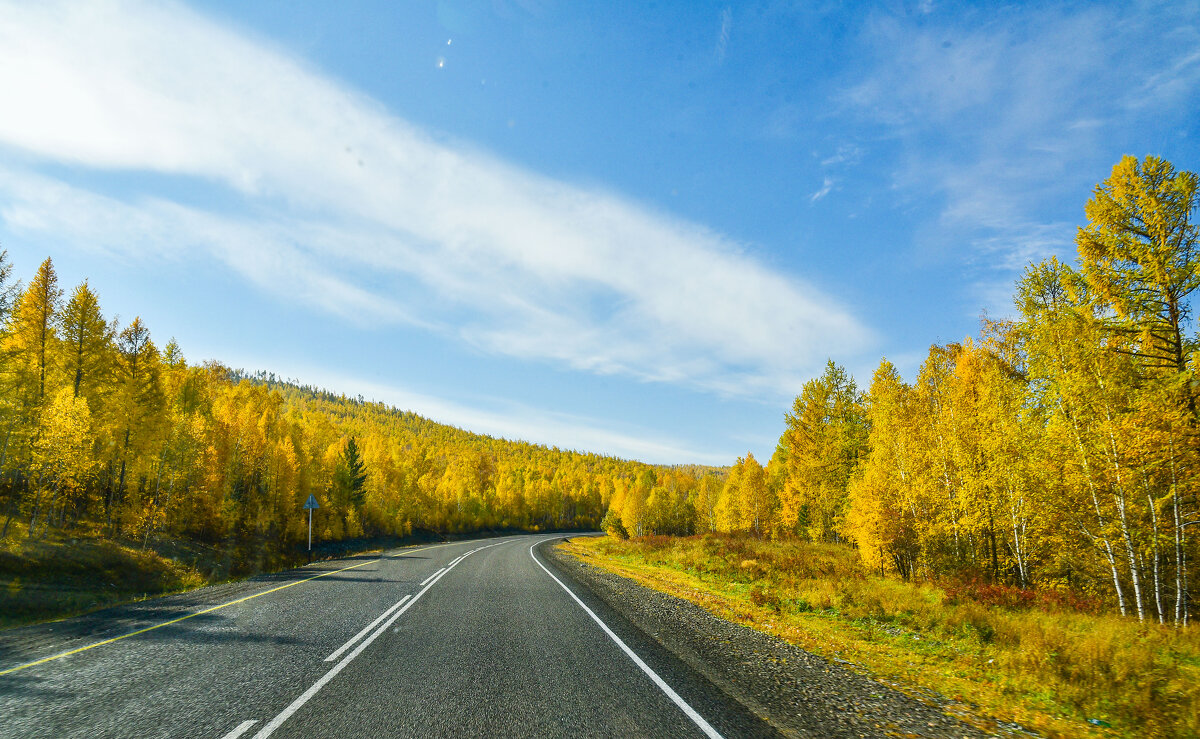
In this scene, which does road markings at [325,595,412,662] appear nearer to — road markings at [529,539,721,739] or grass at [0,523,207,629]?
road markings at [529,539,721,739]

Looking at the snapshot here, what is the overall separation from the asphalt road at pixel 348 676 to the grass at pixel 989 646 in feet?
12.6

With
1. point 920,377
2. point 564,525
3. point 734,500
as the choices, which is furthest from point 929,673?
point 564,525

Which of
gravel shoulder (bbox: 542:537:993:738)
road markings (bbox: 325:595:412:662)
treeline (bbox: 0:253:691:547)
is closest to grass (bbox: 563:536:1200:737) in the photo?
gravel shoulder (bbox: 542:537:993:738)

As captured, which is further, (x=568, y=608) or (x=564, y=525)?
(x=564, y=525)

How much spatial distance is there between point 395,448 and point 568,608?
80.0 meters

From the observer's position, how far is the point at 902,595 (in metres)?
16.6

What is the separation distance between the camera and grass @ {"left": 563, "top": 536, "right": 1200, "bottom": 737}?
6.39 m

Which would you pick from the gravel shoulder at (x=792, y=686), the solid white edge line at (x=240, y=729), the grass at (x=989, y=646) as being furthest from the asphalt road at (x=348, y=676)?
the grass at (x=989, y=646)

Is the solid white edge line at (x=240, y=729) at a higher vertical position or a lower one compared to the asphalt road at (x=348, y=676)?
higher

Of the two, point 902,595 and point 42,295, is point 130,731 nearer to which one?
point 902,595

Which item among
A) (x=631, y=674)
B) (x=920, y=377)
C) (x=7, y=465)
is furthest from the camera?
(x=920, y=377)

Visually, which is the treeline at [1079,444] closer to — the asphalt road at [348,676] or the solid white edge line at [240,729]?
the asphalt road at [348,676]

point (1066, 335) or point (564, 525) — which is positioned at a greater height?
point (1066, 335)

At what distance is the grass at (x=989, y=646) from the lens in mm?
6391
